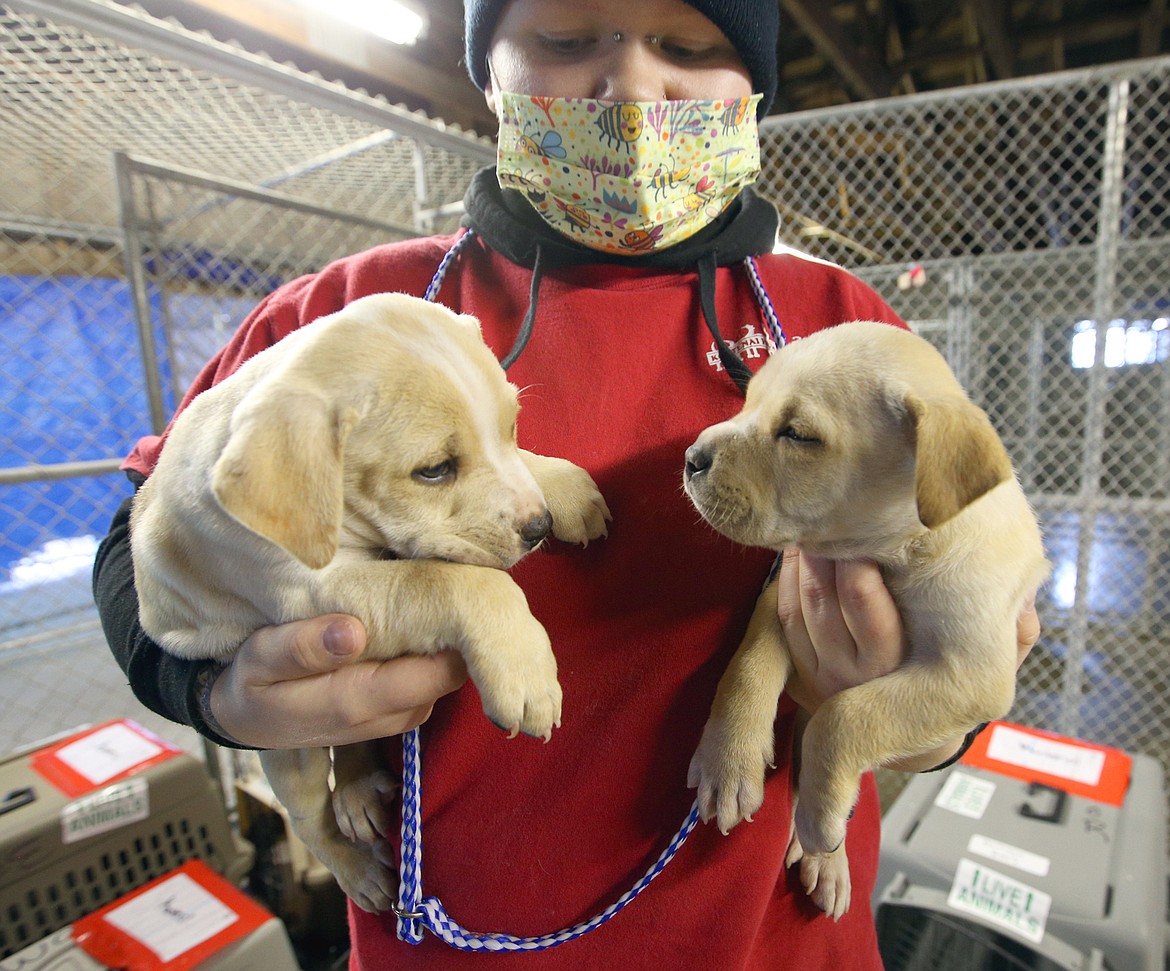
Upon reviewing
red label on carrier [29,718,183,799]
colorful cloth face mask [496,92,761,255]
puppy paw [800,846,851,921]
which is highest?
colorful cloth face mask [496,92,761,255]

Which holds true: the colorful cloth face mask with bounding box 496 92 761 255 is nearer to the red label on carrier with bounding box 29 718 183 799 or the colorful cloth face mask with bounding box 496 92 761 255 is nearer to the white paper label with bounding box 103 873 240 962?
the white paper label with bounding box 103 873 240 962

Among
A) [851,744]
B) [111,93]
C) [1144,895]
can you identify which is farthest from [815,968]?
[111,93]

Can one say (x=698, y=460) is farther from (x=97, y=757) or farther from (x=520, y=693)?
(x=97, y=757)

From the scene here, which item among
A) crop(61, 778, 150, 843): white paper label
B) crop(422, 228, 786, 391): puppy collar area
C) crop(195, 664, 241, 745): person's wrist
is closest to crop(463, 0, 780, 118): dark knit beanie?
crop(422, 228, 786, 391): puppy collar area

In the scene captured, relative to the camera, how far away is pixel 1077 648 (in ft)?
16.4

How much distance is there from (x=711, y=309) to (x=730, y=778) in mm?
997

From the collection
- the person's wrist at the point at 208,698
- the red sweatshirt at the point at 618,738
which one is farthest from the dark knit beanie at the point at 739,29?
the person's wrist at the point at 208,698

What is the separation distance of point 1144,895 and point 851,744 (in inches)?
91.0

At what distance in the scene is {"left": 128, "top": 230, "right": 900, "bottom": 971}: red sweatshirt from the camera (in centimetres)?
145

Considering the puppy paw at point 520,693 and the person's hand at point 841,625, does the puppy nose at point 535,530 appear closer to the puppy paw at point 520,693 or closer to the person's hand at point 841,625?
the puppy paw at point 520,693

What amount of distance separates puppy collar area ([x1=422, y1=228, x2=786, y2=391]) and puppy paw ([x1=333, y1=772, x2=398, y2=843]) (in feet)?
3.14

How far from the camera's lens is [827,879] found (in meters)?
1.60

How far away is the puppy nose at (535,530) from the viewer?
4.24ft

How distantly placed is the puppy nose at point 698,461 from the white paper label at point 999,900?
94.5 inches
